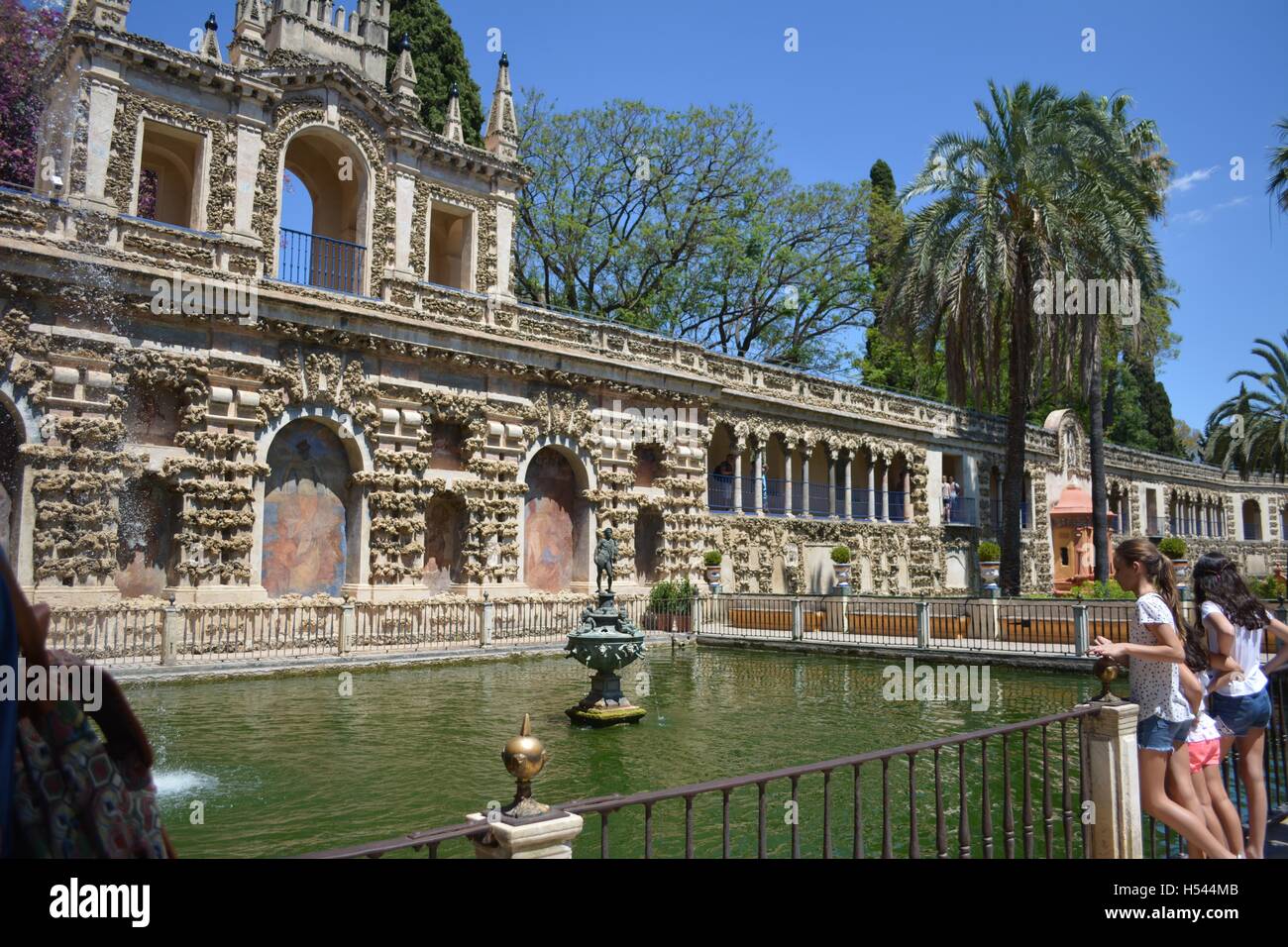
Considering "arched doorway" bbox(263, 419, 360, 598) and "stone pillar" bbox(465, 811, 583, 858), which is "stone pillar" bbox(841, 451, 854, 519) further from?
"stone pillar" bbox(465, 811, 583, 858)

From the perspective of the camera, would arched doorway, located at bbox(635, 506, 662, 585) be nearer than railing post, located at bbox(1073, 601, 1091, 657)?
No

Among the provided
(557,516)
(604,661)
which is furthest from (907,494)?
(604,661)

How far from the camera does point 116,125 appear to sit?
1770 centimetres

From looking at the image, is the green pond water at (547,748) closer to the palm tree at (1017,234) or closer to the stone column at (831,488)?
the palm tree at (1017,234)

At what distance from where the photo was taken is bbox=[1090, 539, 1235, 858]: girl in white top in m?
5.14

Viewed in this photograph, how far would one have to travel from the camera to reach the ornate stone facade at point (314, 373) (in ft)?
53.5

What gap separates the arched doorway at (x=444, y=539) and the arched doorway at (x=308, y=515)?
6.62 ft

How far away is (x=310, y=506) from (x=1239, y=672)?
57.1ft

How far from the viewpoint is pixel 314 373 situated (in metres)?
19.2

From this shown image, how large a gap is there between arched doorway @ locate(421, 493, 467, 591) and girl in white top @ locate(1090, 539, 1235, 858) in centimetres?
1764

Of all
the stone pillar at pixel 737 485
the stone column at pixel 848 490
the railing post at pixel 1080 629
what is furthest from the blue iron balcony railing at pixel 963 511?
the railing post at pixel 1080 629

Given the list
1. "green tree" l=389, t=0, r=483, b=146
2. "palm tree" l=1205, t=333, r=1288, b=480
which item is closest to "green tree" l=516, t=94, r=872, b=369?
"green tree" l=389, t=0, r=483, b=146

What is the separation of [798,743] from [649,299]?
29334 mm

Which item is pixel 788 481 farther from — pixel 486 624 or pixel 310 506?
pixel 310 506
